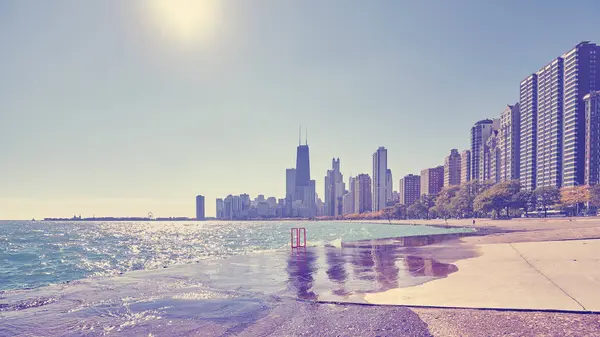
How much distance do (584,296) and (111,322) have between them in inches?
555

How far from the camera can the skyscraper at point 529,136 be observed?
596 feet

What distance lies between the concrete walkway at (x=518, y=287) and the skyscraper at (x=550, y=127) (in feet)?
590

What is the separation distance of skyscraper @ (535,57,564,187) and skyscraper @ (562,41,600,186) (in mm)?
2829

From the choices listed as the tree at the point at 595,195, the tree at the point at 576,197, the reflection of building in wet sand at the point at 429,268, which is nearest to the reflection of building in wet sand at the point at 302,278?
the reflection of building in wet sand at the point at 429,268

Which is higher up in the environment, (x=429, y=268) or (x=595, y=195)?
(x=429, y=268)

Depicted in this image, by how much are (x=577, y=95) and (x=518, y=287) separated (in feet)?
638

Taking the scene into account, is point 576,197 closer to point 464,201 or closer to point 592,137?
point 464,201

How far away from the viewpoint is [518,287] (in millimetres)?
12227

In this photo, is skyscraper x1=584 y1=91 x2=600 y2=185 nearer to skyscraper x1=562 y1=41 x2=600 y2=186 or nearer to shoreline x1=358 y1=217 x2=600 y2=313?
skyscraper x1=562 y1=41 x2=600 y2=186

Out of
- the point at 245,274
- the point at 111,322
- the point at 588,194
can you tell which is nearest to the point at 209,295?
the point at 111,322

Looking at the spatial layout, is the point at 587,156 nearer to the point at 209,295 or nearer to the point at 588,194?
the point at 588,194

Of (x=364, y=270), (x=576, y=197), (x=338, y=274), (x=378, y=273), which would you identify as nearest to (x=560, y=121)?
(x=576, y=197)

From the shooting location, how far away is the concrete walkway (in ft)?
33.4

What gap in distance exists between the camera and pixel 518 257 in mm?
19938
